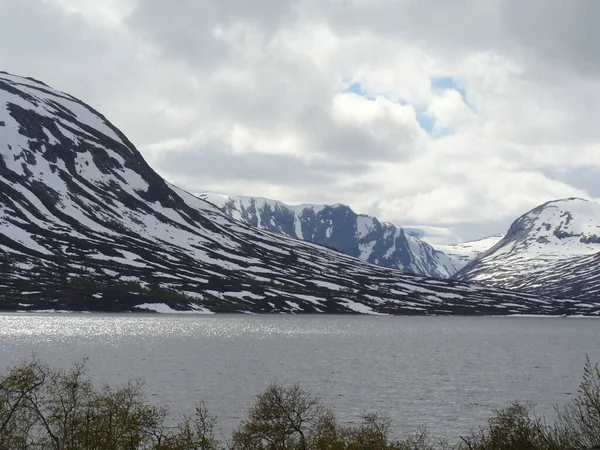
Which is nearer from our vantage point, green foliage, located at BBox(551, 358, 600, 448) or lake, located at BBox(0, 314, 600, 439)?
green foliage, located at BBox(551, 358, 600, 448)

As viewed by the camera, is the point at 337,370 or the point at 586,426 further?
the point at 337,370

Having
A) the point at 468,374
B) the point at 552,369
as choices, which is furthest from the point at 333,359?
the point at 552,369

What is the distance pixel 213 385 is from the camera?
4198 inches

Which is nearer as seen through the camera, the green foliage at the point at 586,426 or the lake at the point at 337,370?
the green foliage at the point at 586,426

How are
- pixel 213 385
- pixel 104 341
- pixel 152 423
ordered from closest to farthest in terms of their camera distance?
pixel 152 423, pixel 213 385, pixel 104 341

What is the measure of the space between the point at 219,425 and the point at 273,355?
79552 mm

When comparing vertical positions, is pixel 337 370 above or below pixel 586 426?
below

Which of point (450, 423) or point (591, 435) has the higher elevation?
point (591, 435)

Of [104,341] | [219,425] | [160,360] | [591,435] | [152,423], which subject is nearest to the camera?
[591,435]

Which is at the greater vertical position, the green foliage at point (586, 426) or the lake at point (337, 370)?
the green foliage at point (586, 426)

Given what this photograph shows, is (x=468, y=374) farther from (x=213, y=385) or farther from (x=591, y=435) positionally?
(x=591, y=435)

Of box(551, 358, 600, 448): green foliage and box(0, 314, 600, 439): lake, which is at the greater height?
box(551, 358, 600, 448): green foliage

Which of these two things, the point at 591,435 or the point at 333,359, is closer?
the point at 591,435

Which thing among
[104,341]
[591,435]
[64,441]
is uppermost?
[591,435]
